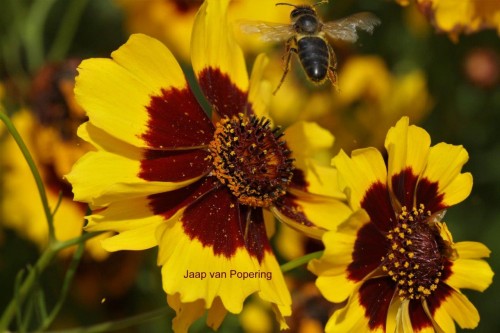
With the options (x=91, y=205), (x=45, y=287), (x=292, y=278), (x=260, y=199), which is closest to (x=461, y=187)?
(x=260, y=199)

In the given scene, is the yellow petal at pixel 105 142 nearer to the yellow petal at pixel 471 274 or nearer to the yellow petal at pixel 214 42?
the yellow petal at pixel 214 42

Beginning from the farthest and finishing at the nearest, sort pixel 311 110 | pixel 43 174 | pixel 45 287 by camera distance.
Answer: pixel 311 110, pixel 45 287, pixel 43 174

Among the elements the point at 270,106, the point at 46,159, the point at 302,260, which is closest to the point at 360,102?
the point at 270,106

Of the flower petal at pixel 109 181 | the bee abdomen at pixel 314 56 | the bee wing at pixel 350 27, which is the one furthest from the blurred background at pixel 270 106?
the flower petal at pixel 109 181

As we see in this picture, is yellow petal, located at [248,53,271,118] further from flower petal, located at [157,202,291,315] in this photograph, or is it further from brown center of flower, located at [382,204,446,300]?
brown center of flower, located at [382,204,446,300]

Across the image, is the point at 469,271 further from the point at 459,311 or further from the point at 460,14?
the point at 460,14

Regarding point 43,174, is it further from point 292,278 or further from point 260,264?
point 260,264
